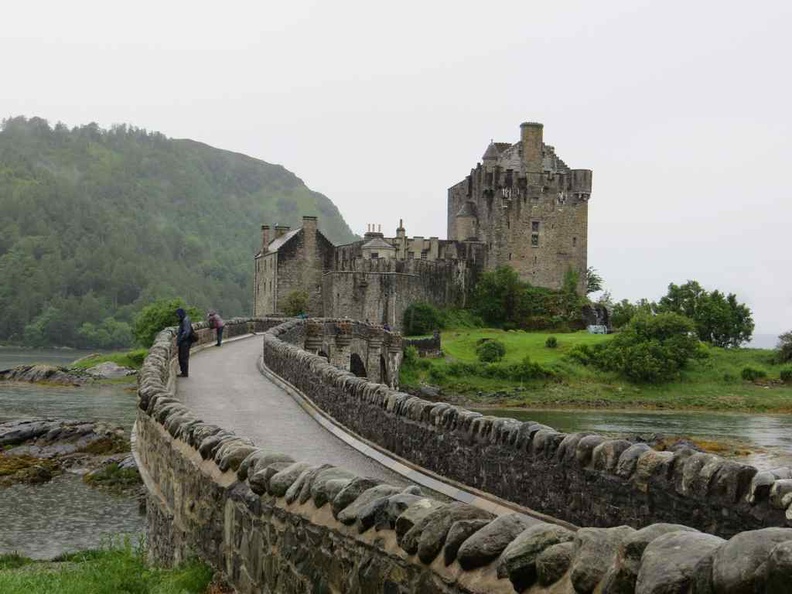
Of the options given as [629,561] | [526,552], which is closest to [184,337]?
[526,552]

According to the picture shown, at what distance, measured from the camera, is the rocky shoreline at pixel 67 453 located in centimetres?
2820

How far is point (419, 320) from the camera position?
71.2 metres

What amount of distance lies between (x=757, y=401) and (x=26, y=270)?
128 metres

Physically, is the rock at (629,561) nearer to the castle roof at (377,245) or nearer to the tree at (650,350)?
the tree at (650,350)

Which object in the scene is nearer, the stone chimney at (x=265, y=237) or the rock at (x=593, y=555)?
the rock at (x=593, y=555)

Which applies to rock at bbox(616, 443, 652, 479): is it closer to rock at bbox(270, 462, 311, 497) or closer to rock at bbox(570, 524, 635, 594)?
rock at bbox(270, 462, 311, 497)

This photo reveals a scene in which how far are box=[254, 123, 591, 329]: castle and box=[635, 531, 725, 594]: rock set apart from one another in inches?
2621

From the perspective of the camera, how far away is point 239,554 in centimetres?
755

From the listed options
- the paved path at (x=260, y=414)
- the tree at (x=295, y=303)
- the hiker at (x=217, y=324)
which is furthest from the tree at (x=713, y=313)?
the paved path at (x=260, y=414)

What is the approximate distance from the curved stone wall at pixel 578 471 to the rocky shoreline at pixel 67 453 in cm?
1523

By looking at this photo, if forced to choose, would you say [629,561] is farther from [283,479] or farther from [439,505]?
[283,479]

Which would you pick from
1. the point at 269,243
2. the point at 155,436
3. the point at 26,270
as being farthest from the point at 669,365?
the point at 26,270

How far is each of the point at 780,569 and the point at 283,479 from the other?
4099 millimetres

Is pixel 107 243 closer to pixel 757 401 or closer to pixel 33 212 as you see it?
pixel 33 212
